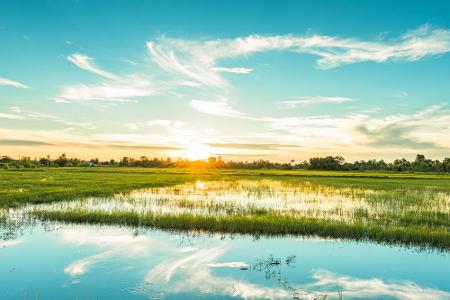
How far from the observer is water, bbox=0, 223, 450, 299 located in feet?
24.0

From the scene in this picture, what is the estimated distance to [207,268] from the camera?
8844mm

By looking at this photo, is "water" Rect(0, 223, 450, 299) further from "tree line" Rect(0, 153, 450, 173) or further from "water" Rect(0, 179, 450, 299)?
"tree line" Rect(0, 153, 450, 173)

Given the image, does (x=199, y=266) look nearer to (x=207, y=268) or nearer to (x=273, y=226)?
(x=207, y=268)

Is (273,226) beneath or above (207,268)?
above

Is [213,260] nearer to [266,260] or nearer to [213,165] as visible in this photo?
[266,260]

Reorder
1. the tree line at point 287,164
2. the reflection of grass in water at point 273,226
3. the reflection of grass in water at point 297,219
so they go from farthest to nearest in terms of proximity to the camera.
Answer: the tree line at point 287,164 → the reflection of grass in water at point 297,219 → the reflection of grass in water at point 273,226

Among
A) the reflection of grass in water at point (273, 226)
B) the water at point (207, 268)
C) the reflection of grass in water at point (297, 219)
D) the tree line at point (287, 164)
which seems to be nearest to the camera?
the water at point (207, 268)

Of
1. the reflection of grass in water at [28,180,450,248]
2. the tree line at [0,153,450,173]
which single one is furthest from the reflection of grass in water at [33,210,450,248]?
the tree line at [0,153,450,173]

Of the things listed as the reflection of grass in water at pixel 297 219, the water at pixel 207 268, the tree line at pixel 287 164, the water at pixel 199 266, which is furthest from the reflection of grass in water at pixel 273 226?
the tree line at pixel 287 164

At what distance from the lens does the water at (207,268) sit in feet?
24.0

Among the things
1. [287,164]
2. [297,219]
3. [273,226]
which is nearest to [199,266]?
[273,226]

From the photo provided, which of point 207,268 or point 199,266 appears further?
point 199,266

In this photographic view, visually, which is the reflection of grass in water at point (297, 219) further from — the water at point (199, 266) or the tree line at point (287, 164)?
the tree line at point (287, 164)

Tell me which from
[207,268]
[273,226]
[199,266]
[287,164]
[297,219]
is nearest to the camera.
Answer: [207,268]
